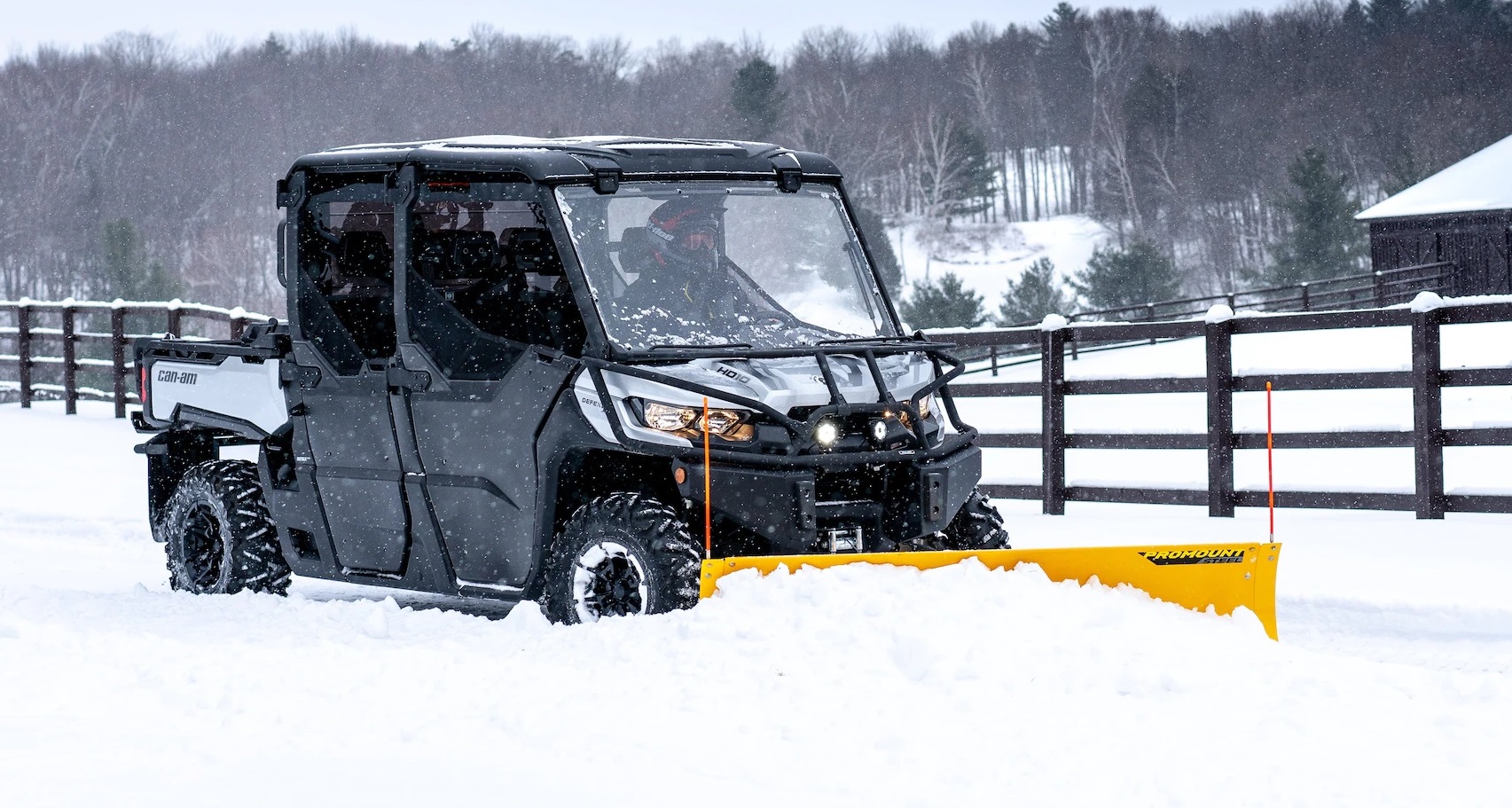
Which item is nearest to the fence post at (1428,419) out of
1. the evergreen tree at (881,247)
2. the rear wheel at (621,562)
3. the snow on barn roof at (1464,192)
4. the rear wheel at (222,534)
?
the rear wheel at (621,562)

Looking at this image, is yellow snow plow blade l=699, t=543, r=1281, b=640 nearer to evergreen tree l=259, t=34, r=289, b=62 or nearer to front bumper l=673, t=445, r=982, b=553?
front bumper l=673, t=445, r=982, b=553

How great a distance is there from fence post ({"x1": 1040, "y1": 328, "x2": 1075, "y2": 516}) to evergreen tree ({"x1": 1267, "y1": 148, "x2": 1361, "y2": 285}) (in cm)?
4534

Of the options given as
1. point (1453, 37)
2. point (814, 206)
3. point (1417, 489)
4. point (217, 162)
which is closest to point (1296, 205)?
point (1453, 37)

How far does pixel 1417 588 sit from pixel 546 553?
14.4 ft

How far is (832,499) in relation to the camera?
7445mm

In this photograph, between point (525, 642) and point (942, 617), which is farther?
point (525, 642)

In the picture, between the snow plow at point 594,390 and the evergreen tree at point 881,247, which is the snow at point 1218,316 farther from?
the evergreen tree at point 881,247

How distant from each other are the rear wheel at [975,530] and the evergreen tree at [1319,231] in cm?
5050

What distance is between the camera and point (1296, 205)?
5756 cm

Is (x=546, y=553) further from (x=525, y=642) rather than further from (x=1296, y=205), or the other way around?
(x=1296, y=205)

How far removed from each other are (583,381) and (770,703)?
1933 mm

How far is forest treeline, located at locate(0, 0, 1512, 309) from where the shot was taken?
89250mm

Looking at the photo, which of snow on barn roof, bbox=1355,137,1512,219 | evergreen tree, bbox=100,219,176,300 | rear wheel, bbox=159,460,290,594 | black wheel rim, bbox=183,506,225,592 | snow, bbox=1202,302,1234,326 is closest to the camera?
rear wheel, bbox=159,460,290,594

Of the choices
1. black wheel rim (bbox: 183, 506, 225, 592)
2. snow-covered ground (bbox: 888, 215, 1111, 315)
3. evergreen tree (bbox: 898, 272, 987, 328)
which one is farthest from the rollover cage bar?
snow-covered ground (bbox: 888, 215, 1111, 315)
